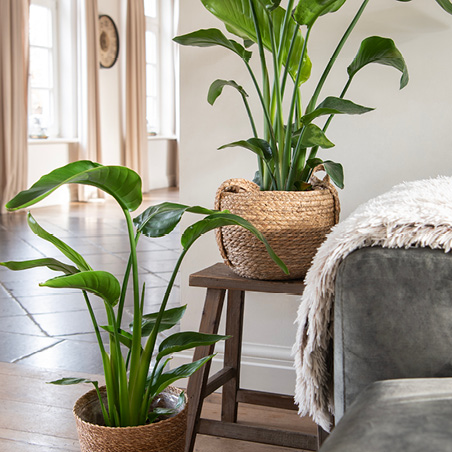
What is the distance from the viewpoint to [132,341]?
127 cm

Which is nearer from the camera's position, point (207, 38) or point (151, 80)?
point (207, 38)

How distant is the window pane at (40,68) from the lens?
7398 millimetres

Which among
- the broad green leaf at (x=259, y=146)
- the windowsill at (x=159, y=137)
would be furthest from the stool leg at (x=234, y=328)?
the windowsill at (x=159, y=137)

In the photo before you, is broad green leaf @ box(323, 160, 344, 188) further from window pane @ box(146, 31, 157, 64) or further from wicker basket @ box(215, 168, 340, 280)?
window pane @ box(146, 31, 157, 64)

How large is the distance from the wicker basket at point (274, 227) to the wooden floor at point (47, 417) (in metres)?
0.56

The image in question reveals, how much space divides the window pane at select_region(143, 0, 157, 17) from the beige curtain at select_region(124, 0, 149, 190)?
78 cm

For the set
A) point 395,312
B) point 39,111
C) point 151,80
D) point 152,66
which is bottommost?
point 395,312

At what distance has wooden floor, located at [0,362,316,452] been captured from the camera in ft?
5.80

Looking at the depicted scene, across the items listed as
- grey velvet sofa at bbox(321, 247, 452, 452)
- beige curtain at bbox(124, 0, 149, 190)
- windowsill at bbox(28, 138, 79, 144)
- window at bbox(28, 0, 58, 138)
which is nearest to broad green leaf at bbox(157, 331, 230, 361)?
grey velvet sofa at bbox(321, 247, 452, 452)

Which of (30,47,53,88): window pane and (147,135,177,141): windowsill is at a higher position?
(30,47,53,88): window pane

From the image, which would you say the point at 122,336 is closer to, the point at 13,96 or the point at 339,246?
the point at 339,246

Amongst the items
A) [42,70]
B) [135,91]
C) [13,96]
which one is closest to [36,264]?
[13,96]

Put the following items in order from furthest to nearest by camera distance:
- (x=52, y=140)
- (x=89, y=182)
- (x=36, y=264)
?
Result: (x=52, y=140), (x=36, y=264), (x=89, y=182)

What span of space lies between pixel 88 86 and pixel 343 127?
6.15 m
